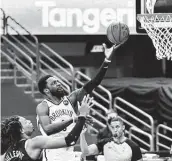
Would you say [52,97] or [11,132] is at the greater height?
[52,97]

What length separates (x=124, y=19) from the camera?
46.6ft

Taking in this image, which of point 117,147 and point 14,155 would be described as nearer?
point 14,155

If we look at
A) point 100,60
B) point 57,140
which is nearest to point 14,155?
point 57,140

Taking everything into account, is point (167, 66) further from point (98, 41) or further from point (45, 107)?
point (45, 107)

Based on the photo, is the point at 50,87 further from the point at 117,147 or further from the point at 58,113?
the point at 117,147

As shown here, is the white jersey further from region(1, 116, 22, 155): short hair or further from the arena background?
the arena background

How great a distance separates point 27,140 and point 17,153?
129mm

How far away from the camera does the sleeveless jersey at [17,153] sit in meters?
4.85

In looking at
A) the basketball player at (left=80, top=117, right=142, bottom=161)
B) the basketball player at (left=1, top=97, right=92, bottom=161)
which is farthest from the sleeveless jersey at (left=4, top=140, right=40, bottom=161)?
the basketball player at (left=80, top=117, right=142, bottom=161)

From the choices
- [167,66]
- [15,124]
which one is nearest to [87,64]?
[167,66]

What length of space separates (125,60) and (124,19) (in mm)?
2574

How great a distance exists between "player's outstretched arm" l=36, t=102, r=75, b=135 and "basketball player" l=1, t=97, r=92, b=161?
0.46 meters

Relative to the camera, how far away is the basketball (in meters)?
6.84

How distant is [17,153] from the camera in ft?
16.2
